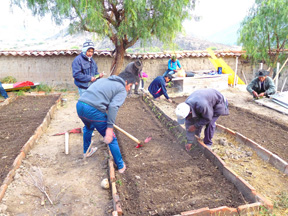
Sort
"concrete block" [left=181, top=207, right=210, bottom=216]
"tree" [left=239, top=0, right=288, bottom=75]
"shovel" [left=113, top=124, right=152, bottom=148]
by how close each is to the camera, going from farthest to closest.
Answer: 1. "tree" [left=239, top=0, right=288, bottom=75]
2. "shovel" [left=113, top=124, right=152, bottom=148]
3. "concrete block" [left=181, top=207, right=210, bottom=216]

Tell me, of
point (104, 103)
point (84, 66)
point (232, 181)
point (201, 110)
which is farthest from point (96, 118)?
point (84, 66)

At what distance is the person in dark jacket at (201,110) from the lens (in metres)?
3.09

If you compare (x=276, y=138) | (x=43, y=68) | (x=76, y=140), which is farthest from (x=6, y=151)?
(x=43, y=68)

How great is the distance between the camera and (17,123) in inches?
203

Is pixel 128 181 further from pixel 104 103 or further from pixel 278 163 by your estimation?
pixel 278 163

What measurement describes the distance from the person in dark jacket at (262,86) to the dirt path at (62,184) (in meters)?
5.14

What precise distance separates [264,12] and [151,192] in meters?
8.94

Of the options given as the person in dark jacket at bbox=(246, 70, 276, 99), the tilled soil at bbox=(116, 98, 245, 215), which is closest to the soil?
the tilled soil at bbox=(116, 98, 245, 215)

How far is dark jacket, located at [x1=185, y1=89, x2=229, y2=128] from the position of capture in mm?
3146

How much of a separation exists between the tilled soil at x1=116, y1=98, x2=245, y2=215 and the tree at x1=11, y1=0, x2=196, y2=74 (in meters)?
3.88

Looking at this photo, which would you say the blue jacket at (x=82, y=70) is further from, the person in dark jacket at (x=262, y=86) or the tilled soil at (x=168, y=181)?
the person in dark jacket at (x=262, y=86)

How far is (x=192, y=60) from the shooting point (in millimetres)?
10039

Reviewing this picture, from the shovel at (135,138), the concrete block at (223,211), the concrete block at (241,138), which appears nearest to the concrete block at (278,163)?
the concrete block at (241,138)

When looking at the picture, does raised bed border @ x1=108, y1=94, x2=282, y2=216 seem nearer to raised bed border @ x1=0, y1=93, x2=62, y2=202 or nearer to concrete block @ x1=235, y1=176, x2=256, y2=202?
concrete block @ x1=235, y1=176, x2=256, y2=202
